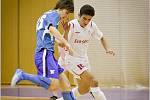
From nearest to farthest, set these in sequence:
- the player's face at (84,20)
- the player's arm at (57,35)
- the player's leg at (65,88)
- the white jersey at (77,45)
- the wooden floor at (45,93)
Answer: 1. the player's arm at (57,35)
2. the player's leg at (65,88)
3. the player's face at (84,20)
4. the white jersey at (77,45)
5. the wooden floor at (45,93)

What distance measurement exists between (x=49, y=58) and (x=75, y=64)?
516 millimetres

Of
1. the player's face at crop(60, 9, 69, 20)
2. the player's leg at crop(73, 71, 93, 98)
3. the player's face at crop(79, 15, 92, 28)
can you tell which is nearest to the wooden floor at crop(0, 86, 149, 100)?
the player's leg at crop(73, 71, 93, 98)

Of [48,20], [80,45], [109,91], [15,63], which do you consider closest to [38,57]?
[48,20]

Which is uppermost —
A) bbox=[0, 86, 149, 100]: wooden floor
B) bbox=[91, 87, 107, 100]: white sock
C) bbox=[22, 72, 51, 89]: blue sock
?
bbox=[22, 72, 51, 89]: blue sock

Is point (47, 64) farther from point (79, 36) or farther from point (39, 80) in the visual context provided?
point (79, 36)

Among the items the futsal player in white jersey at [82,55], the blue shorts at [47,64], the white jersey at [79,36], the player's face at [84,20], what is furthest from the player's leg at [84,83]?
the player's face at [84,20]

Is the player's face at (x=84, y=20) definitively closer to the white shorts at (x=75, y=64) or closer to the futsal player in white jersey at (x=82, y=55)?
the futsal player in white jersey at (x=82, y=55)

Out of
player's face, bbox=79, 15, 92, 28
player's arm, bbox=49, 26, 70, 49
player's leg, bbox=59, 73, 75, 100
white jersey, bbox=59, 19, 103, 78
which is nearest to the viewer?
player's arm, bbox=49, 26, 70, 49

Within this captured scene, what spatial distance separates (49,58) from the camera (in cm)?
330

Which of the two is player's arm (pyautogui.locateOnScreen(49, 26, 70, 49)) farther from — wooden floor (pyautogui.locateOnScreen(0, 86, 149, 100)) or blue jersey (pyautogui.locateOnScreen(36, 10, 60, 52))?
wooden floor (pyautogui.locateOnScreen(0, 86, 149, 100))

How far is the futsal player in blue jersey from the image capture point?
3268 millimetres

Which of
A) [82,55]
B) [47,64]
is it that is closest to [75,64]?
[82,55]

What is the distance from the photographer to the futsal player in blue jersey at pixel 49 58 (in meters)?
3.27

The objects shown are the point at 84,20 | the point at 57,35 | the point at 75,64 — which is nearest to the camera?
the point at 57,35
